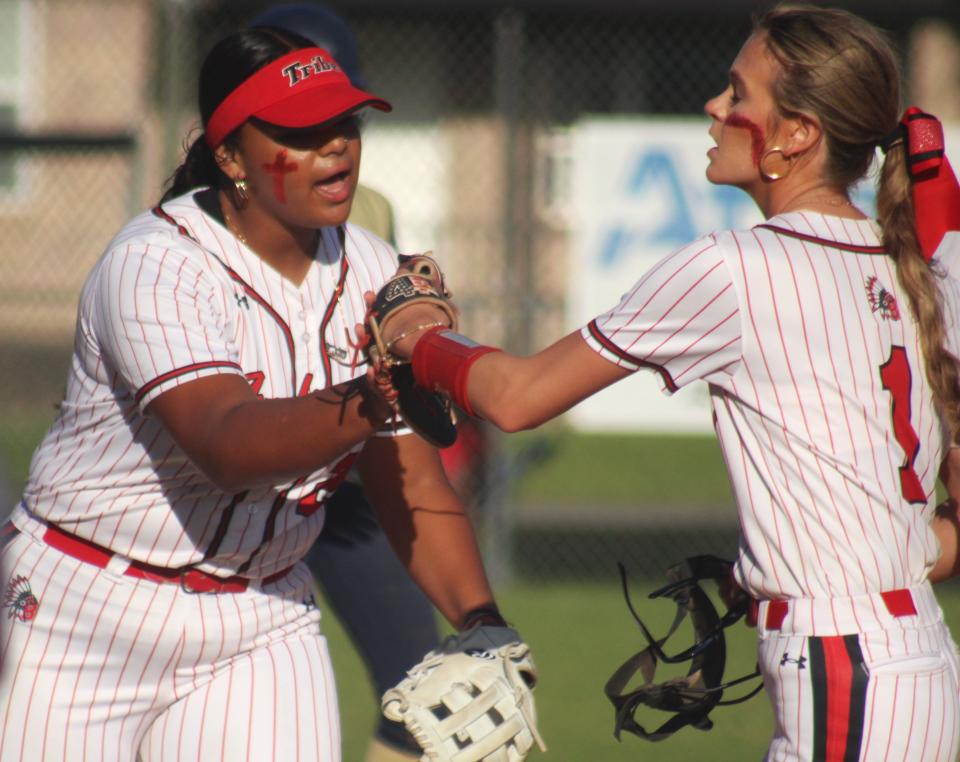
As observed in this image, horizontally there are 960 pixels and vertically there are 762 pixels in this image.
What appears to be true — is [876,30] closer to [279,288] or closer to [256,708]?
[279,288]

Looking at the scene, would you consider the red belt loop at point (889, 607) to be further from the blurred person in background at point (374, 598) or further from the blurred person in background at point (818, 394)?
the blurred person in background at point (374, 598)

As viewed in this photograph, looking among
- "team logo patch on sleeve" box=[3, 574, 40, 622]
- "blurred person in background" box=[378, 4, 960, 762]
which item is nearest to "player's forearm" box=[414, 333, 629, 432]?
"blurred person in background" box=[378, 4, 960, 762]

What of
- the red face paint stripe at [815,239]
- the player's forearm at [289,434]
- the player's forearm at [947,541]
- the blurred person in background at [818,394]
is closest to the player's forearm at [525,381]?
the blurred person in background at [818,394]

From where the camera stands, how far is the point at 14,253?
10.9 metres

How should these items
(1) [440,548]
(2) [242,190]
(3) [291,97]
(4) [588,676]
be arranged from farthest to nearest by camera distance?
(4) [588,676] < (1) [440,548] < (2) [242,190] < (3) [291,97]

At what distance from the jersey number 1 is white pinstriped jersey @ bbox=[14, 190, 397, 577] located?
1052 mm

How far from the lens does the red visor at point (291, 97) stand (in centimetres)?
260

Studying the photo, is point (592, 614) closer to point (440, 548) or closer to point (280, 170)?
point (440, 548)

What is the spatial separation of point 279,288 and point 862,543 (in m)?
1.22

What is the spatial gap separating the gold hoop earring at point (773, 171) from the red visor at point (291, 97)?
764 mm

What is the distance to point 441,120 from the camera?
492 inches

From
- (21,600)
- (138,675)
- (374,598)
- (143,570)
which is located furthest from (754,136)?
(374,598)

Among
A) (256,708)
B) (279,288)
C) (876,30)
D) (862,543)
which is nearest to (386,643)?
(256,708)

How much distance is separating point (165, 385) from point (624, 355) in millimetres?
814
